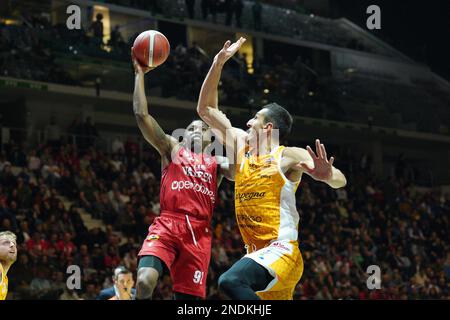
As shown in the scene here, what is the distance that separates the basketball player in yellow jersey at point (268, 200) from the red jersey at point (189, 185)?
1.18 feet

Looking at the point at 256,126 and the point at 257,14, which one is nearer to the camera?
the point at 256,126

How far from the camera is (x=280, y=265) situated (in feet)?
17.5

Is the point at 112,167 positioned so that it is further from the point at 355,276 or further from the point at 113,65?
the point at 355,276

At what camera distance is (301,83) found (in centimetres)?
2264

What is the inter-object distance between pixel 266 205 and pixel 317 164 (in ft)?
1.79

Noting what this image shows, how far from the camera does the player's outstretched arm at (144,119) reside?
6.13 m

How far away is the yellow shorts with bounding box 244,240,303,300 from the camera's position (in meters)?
5.30

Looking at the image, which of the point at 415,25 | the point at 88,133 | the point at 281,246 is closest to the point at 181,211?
the point at 281,246

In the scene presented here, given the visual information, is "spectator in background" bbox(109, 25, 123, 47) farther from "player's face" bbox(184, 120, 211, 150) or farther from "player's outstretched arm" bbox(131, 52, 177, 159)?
"player's outstretched arm" bbox(131, 52, 177, 159)

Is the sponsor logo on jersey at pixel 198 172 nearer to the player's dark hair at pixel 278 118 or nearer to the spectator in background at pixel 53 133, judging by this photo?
the player's dark hair at pixel 278 118

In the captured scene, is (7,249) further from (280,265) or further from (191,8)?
(191,8)

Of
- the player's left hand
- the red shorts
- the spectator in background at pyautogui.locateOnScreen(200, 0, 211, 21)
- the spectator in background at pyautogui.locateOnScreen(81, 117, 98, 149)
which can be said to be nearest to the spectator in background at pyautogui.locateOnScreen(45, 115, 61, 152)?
the spectator in background at pyautogui.locateOnScreen(81, 117, 98, 149)

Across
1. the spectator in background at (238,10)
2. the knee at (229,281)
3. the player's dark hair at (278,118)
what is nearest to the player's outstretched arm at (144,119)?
the player's dark hair at (278,118)
